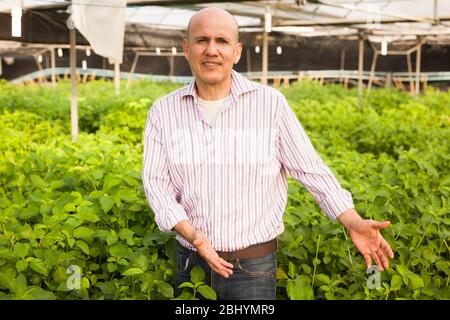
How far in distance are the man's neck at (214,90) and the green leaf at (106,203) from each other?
38.8 inches

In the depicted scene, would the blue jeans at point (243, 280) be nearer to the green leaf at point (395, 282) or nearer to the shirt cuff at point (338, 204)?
the shirt cuff at point (338, 204)

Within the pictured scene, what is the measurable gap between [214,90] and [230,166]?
264 mm

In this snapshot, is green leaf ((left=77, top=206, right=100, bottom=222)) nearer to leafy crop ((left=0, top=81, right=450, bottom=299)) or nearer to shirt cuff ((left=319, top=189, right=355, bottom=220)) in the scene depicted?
leafy crop ((left=0, top=81, right=450, bottom=299))

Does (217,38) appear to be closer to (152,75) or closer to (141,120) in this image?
(141,120)

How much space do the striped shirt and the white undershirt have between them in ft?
0.08

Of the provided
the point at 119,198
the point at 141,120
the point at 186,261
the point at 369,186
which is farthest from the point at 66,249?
the point at 141,120

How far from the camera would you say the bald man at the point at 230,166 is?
2.33 metres

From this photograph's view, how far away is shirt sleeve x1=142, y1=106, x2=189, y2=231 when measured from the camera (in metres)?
2.30

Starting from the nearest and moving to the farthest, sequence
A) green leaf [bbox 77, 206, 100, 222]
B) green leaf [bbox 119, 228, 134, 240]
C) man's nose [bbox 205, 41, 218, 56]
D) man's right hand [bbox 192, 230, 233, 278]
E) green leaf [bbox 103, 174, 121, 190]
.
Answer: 1. man's right hand [bbox 192, 230, 233, 278]
2. man's nose [bbox 205, 41, 218, 56]
3. green leaf [bbox 119, 228, 134, 240]
4. green leaf [bbox 77, 206, 100, 222]
5. green leaf [bbox 103, 174, 121, 190]

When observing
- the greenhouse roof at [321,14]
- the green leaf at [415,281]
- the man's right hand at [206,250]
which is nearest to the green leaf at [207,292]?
the man's right hand at [206,250]

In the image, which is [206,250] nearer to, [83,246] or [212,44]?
[212,44]

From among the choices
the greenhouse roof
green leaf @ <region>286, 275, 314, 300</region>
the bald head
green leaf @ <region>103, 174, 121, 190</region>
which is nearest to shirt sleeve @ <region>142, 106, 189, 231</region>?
the bald head

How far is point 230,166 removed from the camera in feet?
7.64

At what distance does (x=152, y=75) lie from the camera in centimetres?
2123
